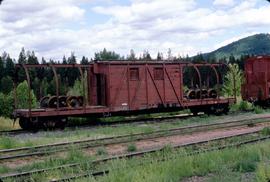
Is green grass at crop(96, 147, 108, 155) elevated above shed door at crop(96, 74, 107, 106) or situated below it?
below

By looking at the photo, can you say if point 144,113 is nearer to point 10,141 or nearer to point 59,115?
point 59,115

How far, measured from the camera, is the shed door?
22.9 m

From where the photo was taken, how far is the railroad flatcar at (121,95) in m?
20.3

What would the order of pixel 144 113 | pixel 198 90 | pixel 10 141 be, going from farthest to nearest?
pixel 198 90
pixel 144 113
pixel 10 141

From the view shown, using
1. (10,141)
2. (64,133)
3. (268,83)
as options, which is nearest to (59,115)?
(64,133)

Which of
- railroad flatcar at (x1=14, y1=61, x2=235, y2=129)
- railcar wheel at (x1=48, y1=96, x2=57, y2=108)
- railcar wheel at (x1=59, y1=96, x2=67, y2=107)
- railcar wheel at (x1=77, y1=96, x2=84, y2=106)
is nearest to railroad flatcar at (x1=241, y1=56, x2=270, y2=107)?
railroad flatcar at (x1=14, y1=61, x2=235, y2=129)

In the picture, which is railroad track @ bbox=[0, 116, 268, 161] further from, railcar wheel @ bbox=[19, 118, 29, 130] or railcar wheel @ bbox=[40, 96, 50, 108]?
railcar wheel @ bbox=[40, 96, 50, 108]

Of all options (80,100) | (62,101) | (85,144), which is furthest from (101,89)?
(85,144)

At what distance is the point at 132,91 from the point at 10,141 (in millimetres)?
9593

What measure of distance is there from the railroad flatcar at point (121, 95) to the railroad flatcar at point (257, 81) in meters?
4.33

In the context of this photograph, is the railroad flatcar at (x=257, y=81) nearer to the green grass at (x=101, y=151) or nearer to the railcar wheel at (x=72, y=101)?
the railcar wheel at (x=72, y=101)

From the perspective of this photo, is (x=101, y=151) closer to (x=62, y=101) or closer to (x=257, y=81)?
(x=62, y=101)

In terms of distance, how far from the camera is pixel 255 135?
15.8 meters

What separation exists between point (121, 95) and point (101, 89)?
1140 millimetres
